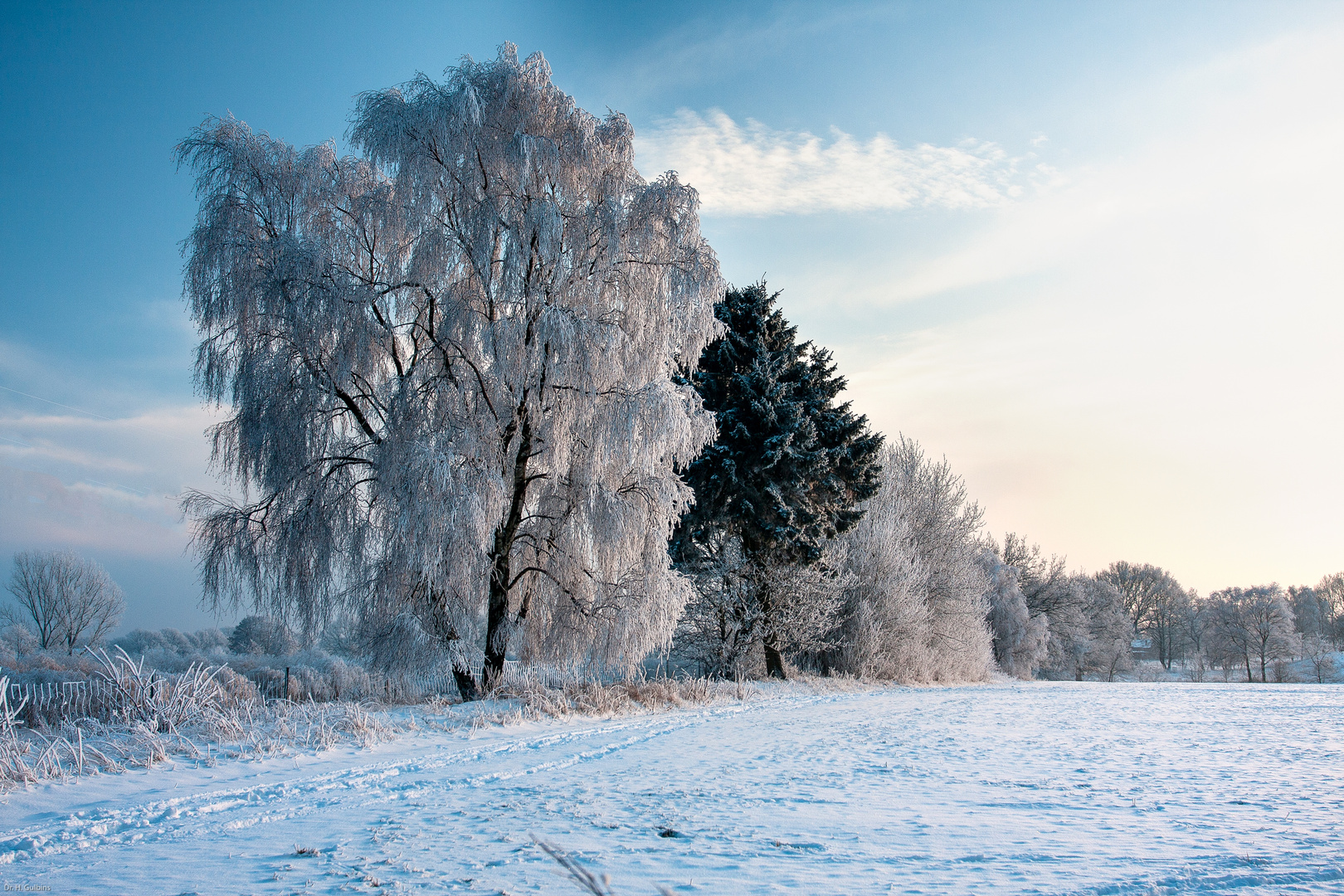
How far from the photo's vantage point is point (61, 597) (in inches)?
1526

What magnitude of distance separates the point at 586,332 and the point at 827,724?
6.71 metres

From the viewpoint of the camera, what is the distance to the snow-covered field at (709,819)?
10.4ft

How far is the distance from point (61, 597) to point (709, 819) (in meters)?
48.0

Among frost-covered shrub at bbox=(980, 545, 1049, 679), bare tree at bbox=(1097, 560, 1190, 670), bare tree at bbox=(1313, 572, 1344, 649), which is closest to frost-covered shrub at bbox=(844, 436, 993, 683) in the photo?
frost-covered shrub at bbox=(980, 545, 1049, 679)

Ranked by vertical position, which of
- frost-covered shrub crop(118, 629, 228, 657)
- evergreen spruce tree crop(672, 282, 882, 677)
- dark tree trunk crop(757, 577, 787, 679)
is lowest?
frost-covered shrub crop(118, 629, 228, 657)

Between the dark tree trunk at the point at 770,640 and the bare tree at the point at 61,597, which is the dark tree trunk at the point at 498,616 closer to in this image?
the dark tree trunk at the point at 770,640

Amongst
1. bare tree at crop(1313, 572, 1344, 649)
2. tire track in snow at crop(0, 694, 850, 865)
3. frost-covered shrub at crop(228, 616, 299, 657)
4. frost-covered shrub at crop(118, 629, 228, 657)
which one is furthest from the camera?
bare tree at crop(1313, 572, 1344, 649)

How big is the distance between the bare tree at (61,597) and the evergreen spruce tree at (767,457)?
38.1m

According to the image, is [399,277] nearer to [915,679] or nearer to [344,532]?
[344,532]

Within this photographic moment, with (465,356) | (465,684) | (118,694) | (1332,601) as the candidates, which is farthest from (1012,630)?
(1332,601)

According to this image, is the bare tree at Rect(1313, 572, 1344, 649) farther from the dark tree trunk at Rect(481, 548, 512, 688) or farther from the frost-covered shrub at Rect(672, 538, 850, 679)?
the dark tree trunk at Rect(481, 548, 512, 688)

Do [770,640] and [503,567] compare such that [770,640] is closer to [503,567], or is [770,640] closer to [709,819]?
[503,567]

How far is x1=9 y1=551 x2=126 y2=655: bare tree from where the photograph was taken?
38.3 m

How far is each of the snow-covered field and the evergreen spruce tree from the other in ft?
32.7
